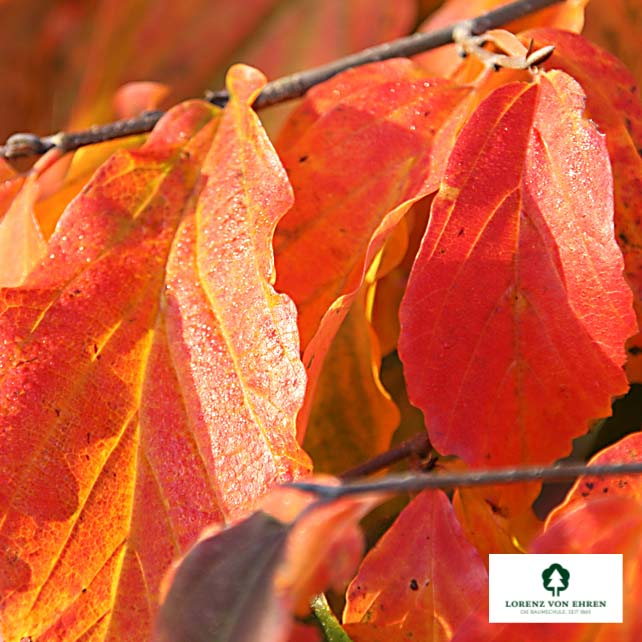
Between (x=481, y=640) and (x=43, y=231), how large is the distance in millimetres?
275

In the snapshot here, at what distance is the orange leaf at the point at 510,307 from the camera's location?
0.31 metres

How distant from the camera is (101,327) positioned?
12.9 inches

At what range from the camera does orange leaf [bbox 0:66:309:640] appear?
292mm

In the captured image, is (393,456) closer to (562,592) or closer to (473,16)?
(562,592)

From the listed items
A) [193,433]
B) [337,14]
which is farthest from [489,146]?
[337,14]

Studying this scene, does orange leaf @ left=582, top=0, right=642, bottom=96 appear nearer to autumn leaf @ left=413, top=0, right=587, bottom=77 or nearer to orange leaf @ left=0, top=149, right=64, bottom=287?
autumn leaf @ left=413, top=0, right=587, bottom=77

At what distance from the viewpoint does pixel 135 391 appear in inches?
12.6

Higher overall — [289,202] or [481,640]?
[289,202]

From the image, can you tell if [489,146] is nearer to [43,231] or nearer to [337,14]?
[43,231]

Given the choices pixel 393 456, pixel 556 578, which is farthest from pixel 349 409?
→ pixel 556 578

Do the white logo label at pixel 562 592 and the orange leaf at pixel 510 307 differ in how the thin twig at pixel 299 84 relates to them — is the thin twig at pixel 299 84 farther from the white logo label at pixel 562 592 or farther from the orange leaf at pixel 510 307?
the white logo label at pixel 562 592

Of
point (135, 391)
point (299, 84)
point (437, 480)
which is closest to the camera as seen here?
point (437, 480)

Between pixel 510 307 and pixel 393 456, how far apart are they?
0.08m

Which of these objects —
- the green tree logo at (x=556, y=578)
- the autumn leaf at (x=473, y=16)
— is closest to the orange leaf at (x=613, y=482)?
the green tree logo at (x=556, y=578)
